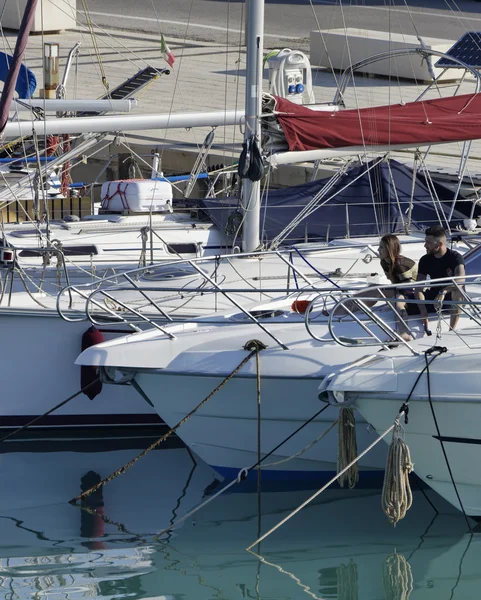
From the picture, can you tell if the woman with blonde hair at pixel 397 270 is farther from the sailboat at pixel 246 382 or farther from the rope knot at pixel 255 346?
the rope knot at pixel 255 346

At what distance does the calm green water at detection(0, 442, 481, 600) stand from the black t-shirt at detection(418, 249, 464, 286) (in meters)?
1.87

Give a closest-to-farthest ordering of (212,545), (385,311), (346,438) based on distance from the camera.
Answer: (346,438), (212,545), (385,311)

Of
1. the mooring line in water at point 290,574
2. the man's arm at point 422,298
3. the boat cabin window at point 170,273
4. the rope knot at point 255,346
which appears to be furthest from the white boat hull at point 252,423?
the boat cabin window at point 170,273

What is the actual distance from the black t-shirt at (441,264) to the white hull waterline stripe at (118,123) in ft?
12.8

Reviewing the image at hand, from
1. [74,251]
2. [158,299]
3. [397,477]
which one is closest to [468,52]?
[74,251]

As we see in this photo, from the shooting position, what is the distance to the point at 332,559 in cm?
805

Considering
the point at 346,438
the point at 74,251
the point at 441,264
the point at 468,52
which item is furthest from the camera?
the point at 468,52

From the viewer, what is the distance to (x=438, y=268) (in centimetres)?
895

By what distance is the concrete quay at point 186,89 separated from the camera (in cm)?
1809

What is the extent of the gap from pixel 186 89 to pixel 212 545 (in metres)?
14.1

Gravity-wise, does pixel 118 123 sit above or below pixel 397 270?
above

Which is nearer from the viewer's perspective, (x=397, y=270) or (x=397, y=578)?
(x=397, y=578)

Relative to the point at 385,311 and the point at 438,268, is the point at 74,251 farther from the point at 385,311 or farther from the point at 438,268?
the point at 438,268

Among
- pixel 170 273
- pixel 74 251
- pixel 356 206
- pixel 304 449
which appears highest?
pixel 356 206
